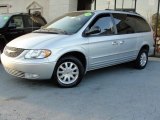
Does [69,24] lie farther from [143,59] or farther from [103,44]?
[143,59]

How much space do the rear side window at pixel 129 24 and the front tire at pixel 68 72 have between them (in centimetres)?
167

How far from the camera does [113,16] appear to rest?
25.1 feet

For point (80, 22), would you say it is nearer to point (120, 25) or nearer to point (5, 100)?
point (120, 25)

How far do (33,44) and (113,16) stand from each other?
2.35m

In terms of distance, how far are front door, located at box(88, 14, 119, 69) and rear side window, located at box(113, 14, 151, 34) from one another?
0.98 feet

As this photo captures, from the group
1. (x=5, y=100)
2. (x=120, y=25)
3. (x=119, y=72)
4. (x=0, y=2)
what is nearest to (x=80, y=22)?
(x=120, y=25)

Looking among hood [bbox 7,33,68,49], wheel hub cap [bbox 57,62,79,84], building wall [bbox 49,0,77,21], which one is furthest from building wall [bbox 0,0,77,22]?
wheel hub cap [bbox 57,62,79,84]

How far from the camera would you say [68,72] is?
6.51 meters

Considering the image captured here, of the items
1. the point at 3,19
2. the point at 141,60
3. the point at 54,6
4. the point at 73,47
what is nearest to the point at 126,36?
the point at 141,60

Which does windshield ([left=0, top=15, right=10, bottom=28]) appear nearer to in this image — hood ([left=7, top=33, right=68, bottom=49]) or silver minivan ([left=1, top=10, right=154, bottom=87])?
silver minivan ([left=1, top=10, right=154, bottom=87])

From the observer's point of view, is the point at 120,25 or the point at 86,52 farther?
the point at 120,25

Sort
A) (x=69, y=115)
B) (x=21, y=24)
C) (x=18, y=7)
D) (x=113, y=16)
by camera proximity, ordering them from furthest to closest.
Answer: (x=18, y=7) → (x=21, y=24) → (x=113, y=16) → (x=69, y=115)

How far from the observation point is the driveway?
4961 millimetres

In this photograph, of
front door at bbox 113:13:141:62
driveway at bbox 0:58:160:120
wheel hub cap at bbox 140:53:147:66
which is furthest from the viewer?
wheel hub cap at bbox 140:53:147:66
